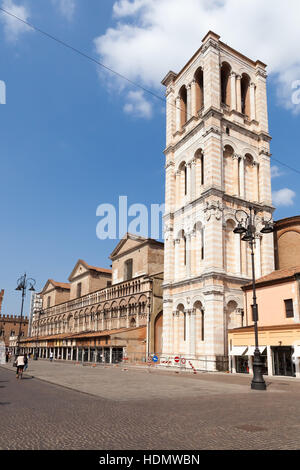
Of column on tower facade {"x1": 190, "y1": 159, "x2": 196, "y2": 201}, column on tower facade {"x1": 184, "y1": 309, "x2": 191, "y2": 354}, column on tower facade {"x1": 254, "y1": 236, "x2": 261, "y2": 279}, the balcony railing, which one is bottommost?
column on tower facade {"x1": 184, "y1": 309, "x2": 191, "y2": 354}

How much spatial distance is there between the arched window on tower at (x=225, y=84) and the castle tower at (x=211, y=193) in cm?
11

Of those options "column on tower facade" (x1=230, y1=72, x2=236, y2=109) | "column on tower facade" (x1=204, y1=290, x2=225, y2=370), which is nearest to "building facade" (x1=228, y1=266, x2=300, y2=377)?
"column on tower facade" (x1=204, y1=290, x2=225, y2=370)

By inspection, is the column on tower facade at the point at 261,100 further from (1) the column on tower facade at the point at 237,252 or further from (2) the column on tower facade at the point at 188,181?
(1) the column on tower facade at the point at 237,252

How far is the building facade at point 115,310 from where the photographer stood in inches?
1748

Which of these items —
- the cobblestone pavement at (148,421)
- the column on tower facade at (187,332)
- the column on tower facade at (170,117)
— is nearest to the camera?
the cobblestone pavement at (148,421)

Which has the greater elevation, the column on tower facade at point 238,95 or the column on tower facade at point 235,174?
the column on tower facade at point 238,95

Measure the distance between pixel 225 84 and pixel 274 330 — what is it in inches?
1086

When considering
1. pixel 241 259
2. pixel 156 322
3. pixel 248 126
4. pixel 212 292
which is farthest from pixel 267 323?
pixel 248 126

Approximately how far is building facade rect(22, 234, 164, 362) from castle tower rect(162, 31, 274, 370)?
6704mm

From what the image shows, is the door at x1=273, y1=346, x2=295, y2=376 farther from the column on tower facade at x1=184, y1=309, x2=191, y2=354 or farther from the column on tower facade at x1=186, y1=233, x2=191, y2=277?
the column on tower facade at x1=186, y1=233, x2=191, y2=277

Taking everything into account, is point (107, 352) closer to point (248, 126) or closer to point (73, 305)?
point (73, 305)

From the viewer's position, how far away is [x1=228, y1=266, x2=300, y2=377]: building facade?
26.4 meters

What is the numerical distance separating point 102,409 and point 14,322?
107 metres

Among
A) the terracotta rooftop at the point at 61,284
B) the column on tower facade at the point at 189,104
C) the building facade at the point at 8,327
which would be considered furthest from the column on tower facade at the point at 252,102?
the building facade at the point at 8,327
